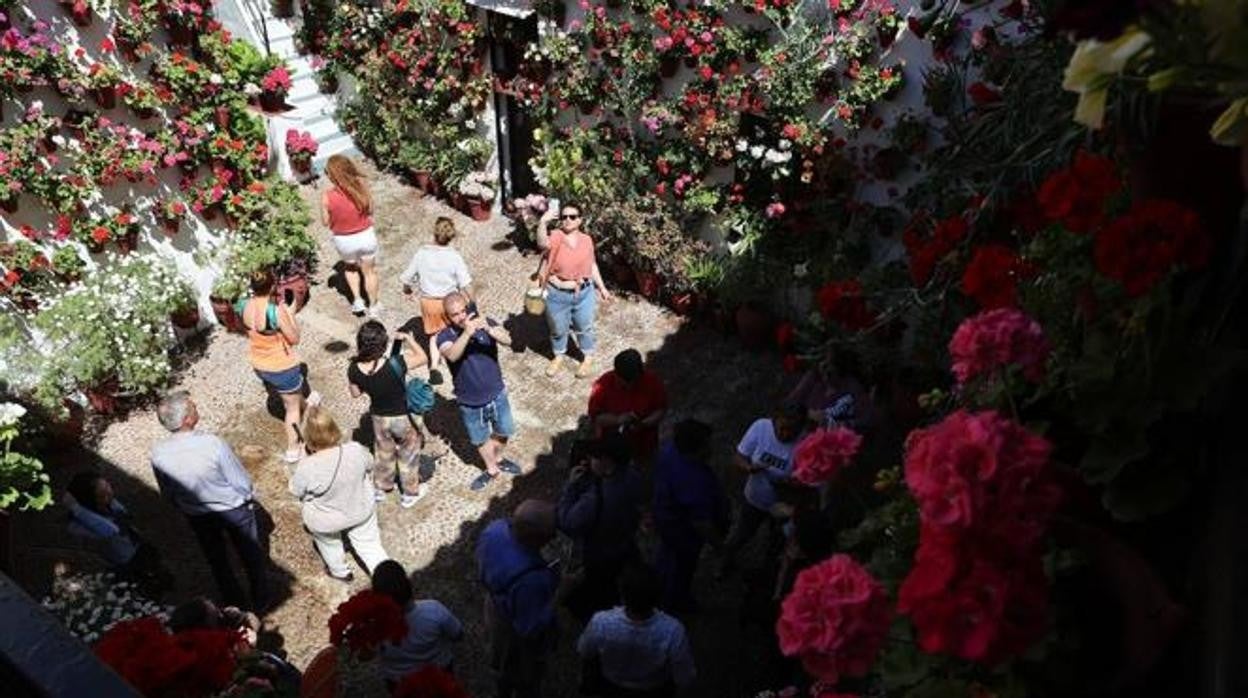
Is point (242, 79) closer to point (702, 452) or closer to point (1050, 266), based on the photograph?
point (702, 452)

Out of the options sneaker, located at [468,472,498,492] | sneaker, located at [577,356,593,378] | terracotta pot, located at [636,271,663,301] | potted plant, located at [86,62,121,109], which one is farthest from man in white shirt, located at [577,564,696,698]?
potted plant, located at [86,62,121,109]

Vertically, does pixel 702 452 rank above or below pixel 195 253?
above

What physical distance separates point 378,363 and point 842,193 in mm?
4039

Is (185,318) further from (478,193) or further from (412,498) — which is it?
(478,193)

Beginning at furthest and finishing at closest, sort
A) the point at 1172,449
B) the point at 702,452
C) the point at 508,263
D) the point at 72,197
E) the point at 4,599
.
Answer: the point at 508,263 → the point at 72,197 → the point at 702,452 → the point at 1172,449 → the point at 4,599

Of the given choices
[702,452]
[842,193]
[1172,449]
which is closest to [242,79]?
[842,193]

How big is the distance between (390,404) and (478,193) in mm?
4625

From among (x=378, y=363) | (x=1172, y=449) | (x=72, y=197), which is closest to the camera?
(x=1172, y=449)

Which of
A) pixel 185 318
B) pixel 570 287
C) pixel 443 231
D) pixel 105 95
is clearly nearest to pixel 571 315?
pixel 570 287

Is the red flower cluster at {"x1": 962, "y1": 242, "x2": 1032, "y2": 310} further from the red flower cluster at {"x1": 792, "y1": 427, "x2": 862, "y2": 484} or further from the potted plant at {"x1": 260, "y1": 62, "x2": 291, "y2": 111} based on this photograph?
the potted plant at {"x1": 260, "y1": 62, "x2": 291, "y2": 111}

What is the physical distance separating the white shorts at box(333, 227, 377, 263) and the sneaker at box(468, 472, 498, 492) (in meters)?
2.88

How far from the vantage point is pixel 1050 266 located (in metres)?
2.75

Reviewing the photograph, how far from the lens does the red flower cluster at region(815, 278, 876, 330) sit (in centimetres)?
476

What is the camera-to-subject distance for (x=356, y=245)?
351 inches
